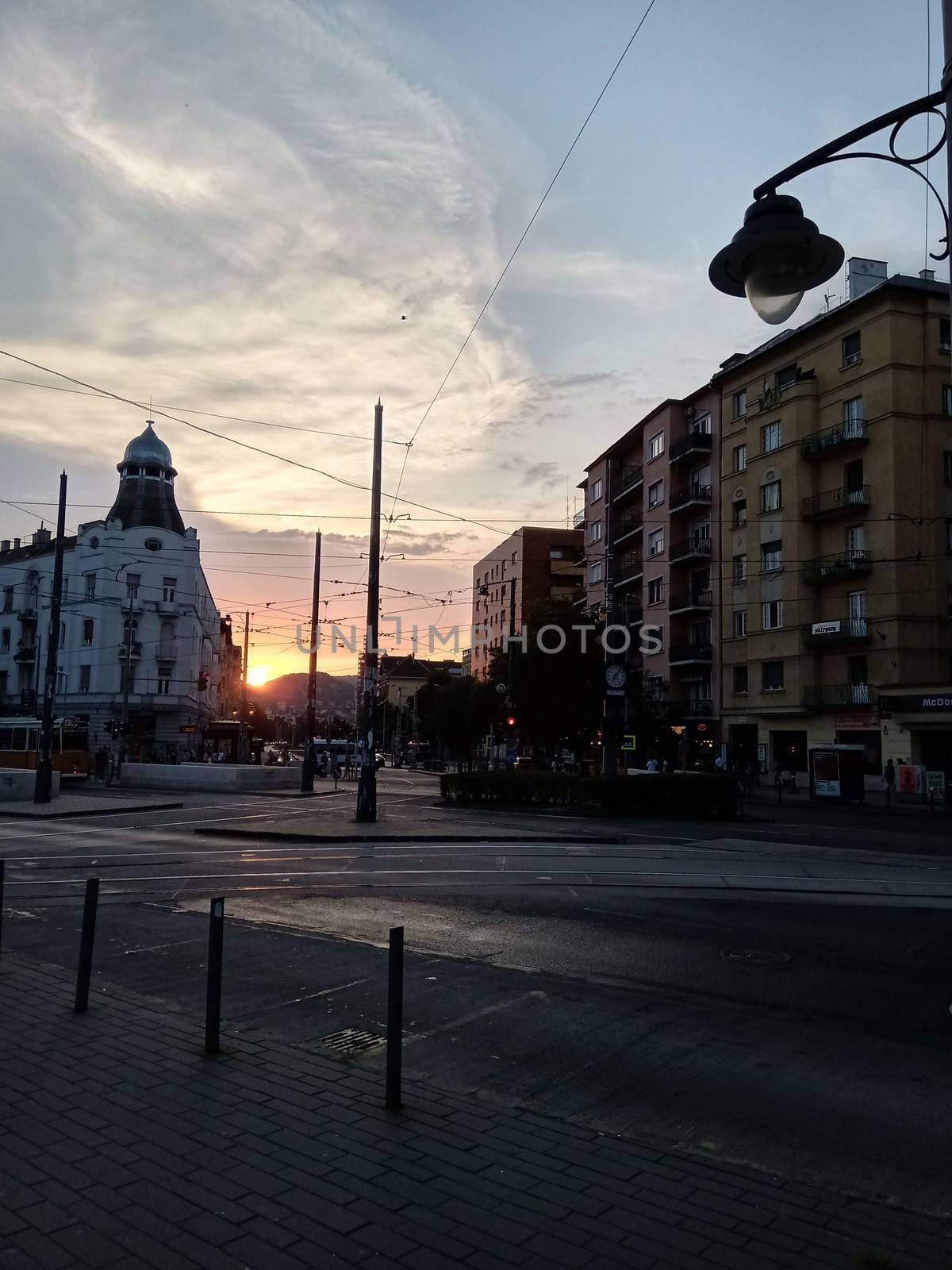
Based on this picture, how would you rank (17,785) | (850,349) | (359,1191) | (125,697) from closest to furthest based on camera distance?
(359,1191), (17,785), (850,349), (125,697)

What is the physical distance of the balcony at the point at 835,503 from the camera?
4259cm

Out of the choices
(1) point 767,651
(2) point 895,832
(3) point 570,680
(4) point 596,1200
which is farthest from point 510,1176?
(1) point 767,651

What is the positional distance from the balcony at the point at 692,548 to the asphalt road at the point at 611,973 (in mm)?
36309

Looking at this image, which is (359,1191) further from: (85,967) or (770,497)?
(770,497)

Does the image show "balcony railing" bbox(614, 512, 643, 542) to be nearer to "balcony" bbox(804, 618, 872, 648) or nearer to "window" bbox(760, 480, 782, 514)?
"window" bbox(760, 480, 782, 514)

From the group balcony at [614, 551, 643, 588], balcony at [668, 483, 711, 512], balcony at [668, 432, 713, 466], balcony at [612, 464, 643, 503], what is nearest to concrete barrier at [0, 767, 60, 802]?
balcony at [668, 483, 711, 512]

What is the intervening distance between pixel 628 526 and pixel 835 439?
20904 mm

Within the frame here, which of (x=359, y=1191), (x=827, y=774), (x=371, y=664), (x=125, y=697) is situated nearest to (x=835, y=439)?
(x=827, y=774)

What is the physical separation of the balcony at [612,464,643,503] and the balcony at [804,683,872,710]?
2171 centimetres

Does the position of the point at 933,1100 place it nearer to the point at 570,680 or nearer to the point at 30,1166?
the point at 30,1166

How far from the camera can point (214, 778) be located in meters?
40.2

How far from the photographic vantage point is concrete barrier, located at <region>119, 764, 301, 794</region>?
40031mm

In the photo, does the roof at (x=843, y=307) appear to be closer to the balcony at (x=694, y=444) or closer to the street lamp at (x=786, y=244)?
the balcony at (x=694, y=444)

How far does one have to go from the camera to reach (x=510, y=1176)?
4.28 m
